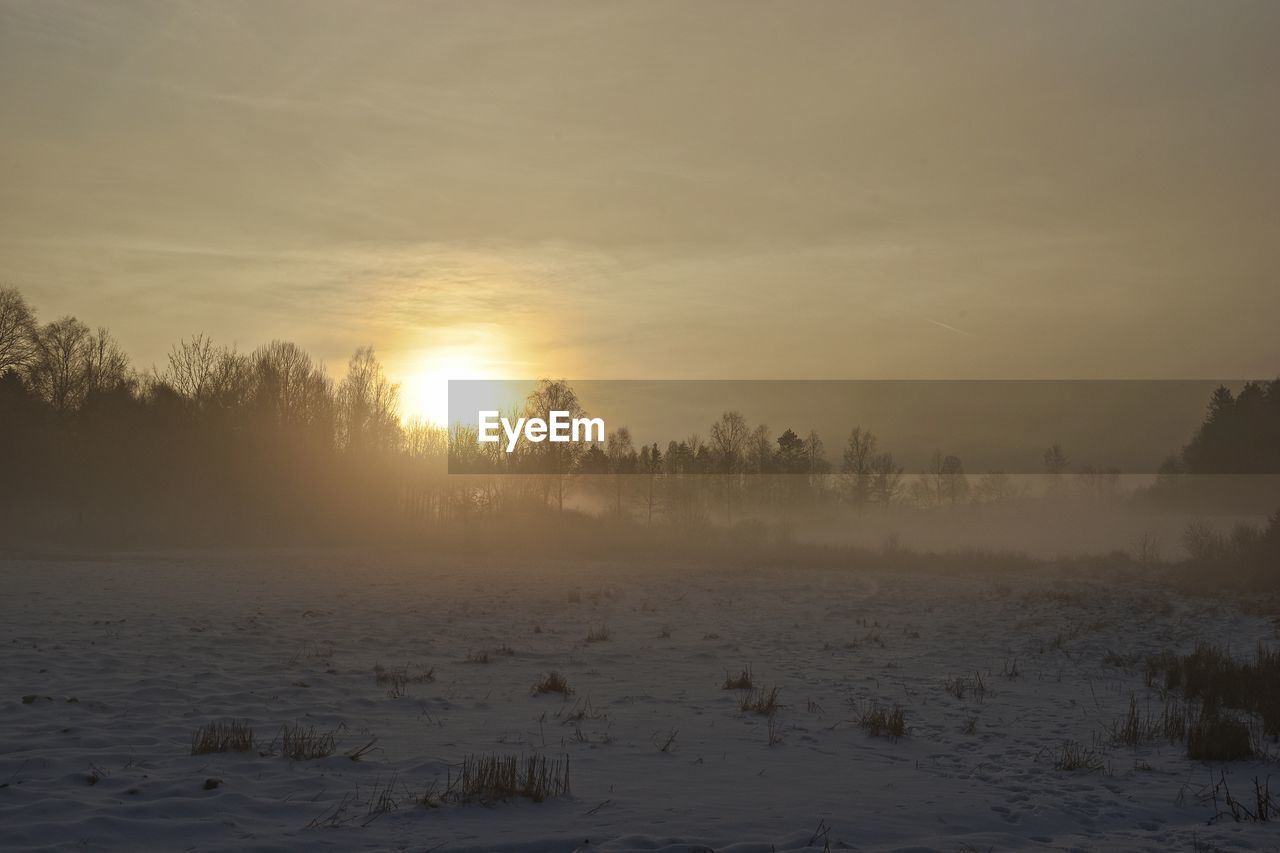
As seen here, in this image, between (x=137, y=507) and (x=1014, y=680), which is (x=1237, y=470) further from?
(x=137, y=507)

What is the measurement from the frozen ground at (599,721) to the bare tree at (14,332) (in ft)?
139

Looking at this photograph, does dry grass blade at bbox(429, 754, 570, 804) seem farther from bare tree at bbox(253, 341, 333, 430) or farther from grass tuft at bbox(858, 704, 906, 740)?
bare tree at bbox(253, 341, 333, 430)

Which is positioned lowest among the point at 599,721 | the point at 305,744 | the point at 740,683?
the point at 740,683

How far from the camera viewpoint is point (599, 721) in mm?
10641

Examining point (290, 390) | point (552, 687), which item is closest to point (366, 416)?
point (290, 390)

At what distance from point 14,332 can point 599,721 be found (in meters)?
62.2

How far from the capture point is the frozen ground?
6.73m

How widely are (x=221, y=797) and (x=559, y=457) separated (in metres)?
70.8

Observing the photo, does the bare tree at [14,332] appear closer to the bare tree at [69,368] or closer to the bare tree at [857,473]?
the bare tree at [69,368]

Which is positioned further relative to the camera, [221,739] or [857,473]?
[857,473]

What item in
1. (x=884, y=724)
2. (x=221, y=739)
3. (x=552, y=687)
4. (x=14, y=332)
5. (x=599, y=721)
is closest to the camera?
(x=221, y=739)

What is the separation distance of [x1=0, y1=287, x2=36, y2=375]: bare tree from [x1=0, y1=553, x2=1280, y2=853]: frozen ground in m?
42.5

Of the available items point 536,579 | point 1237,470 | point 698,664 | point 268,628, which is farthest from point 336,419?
point 1237,470

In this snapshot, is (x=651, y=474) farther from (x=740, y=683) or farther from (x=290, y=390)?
(x=740, y=683)
